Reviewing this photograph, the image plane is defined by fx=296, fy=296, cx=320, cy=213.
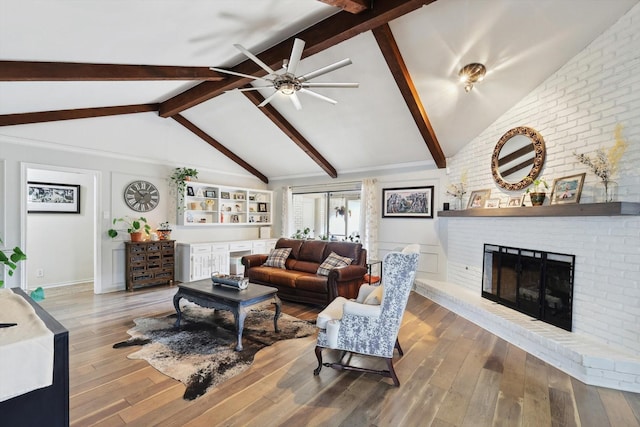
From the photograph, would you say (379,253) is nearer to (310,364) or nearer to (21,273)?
(310,364)

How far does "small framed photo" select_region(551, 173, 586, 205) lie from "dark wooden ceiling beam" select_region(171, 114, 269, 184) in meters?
6.15

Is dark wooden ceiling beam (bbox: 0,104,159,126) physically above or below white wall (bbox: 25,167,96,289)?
above

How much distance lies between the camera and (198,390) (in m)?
2.28

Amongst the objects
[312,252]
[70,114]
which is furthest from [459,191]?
[70,114]

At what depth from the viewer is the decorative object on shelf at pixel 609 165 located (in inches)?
108

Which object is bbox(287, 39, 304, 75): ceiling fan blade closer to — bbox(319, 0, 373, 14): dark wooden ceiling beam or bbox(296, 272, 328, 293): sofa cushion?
bbox(319, 0, 373, 14): dark wooden ceiling beam

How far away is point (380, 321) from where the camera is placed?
2451mm

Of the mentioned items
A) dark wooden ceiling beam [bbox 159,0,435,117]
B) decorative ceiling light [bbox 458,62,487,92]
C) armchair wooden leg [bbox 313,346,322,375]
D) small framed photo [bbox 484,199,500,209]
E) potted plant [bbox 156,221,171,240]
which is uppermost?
dark wooden ceiling beam [bbox 159,0,435,117]

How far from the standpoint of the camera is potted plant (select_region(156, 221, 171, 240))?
5.68 m

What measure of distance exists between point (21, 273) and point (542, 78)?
7.51 metres

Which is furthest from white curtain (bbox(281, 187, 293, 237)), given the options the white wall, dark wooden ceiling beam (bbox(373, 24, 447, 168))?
the white wall

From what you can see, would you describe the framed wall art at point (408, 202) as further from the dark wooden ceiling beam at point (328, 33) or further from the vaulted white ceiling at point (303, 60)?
the dark wooden ceiling beam at point (328, 33)

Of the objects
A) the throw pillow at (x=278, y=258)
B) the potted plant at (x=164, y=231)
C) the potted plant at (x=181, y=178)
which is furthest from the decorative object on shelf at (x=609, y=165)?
the potted plant at (x=164, y=231)

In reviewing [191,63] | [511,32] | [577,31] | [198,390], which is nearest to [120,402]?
[198,390]
